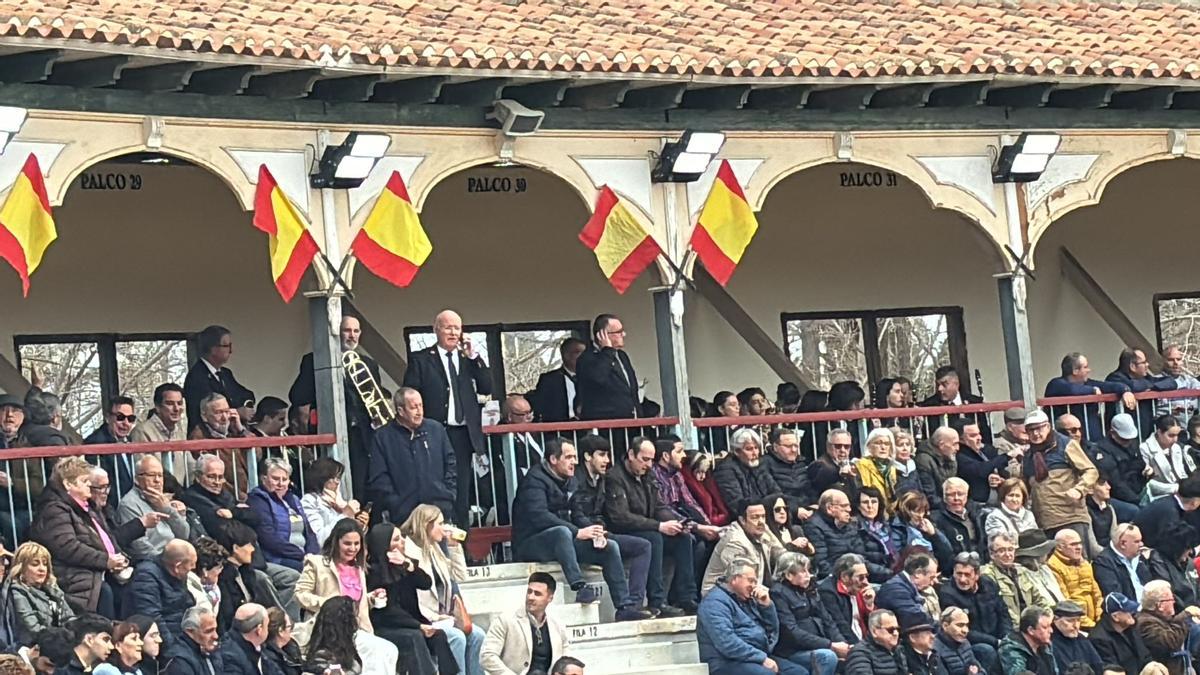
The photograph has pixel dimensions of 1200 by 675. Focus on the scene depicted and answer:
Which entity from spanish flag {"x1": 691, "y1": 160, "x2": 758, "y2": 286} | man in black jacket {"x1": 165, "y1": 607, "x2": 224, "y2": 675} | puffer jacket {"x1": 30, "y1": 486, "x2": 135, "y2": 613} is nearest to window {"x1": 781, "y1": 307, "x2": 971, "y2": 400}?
spanish flag {"x1": 691, "y1": 160, "x2": 758, "y2": 286}

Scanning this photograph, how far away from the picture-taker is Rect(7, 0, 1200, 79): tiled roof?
16984 mm

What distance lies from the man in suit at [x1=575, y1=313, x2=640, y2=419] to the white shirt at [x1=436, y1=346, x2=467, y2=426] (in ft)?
4.32

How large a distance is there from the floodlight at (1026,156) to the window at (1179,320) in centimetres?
395

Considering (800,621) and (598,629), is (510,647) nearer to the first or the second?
(598,629)

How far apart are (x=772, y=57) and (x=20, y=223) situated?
5.87 meters

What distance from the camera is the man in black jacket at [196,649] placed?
13742 mm

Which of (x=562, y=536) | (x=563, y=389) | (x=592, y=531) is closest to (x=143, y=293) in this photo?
(x=563, y=389)

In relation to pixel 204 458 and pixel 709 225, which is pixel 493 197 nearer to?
pixel 709 225

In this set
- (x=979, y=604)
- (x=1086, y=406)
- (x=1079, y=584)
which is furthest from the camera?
Result: (x=1086, y=406)

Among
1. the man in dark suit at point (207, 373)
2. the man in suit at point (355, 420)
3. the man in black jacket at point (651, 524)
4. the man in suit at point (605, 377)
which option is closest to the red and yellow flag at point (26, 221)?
the man in dark suit at point (207, 373)

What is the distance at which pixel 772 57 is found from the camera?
19.2 m

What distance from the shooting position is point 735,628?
16078mm

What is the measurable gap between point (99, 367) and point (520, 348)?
355 cm

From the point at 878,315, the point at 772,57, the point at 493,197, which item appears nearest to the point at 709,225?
the point at 772,57
